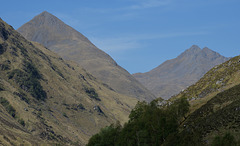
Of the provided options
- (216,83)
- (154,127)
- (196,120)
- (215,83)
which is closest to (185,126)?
(196,120)

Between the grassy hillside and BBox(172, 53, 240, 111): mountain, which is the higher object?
BBox(172, 53, 240, 111): mountain

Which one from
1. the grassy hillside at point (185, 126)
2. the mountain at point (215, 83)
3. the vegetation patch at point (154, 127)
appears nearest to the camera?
the grassy hillside at point (185, 126)

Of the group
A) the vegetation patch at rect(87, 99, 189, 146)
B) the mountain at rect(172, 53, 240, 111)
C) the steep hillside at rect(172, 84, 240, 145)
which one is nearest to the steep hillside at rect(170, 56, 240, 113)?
the mountain at rect(172, 53, 240, 111)

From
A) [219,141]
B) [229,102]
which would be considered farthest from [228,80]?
[219,141]

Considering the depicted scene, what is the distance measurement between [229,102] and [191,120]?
Answer: 1233 cm

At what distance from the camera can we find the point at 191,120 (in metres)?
81.9

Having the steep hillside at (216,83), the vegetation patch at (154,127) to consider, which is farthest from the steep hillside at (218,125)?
the steep hillside at (216,83)

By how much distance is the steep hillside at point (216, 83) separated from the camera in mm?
100269

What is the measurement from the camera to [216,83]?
363 feet

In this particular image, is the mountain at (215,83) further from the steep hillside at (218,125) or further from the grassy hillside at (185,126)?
the steep hillside at (218,125)

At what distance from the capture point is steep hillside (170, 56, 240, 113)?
329ft

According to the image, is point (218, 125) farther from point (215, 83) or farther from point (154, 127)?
point (215, 83)

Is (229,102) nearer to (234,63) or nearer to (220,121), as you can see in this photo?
(220,121)

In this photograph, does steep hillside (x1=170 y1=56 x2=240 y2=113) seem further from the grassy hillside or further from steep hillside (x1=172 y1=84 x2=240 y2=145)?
steep hillside (x1=172 y1=84 x2=240 y2=145)
